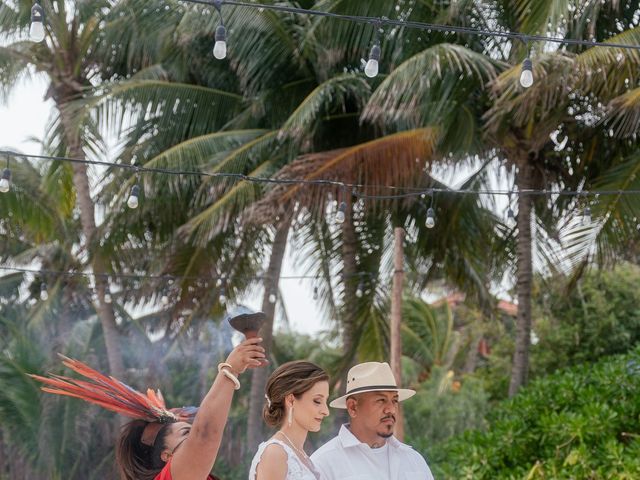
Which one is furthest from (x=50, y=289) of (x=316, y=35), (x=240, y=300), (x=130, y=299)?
(x=316, y=35)

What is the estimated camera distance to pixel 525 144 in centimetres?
1367

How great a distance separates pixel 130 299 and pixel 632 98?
34.4 ft

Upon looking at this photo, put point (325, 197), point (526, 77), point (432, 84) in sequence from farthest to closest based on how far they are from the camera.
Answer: point (325, 197) → point (432, 84) → point (526, 77)

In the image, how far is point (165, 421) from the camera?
3785 mm

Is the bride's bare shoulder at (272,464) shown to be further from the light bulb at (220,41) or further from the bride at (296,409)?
the light bulb at (220,41)

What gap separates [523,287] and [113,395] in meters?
10.6

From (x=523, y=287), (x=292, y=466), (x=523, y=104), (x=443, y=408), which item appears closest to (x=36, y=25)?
(x=292, y=466)

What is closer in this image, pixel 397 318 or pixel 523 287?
pixel 397 318

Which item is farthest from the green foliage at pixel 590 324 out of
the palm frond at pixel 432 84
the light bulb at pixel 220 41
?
the light bulb at pixel 220 41

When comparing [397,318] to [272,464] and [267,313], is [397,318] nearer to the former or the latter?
[267,313]

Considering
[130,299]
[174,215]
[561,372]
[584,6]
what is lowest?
[561,372]

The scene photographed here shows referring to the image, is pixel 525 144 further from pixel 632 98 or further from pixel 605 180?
pixel 632 98

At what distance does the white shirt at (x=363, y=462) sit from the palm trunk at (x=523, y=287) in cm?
909

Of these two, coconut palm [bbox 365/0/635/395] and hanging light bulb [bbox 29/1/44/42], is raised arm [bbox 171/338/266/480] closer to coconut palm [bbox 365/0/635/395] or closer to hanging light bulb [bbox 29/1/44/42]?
hanging light bulb [bbox 29/1/44/42]
